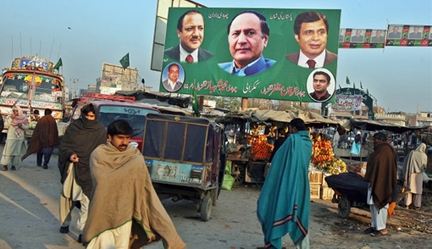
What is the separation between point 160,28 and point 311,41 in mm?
6938

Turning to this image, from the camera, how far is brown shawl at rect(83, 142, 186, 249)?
320cm

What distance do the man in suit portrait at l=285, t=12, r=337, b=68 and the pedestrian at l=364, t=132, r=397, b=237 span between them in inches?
399

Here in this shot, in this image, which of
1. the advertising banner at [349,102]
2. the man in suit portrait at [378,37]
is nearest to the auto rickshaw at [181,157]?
the man in suit portrait at [378,37]

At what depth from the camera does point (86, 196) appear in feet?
16.8

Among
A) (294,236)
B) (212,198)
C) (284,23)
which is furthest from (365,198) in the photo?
(284,23)

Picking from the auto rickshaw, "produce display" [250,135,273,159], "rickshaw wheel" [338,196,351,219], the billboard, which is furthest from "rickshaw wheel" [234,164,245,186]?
the billboard

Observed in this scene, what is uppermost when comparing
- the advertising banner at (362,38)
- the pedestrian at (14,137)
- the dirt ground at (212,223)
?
the advertising banner at (362,38)

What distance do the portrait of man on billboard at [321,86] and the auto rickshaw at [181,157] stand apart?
1053cm

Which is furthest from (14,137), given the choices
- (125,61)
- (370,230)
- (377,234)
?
(125,61)

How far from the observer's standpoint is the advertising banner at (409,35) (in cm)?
1986

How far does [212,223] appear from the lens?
7.44 meters

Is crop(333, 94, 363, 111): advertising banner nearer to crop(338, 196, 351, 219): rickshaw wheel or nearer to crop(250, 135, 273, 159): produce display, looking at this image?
crop(250, 135, 273, 159): produce display

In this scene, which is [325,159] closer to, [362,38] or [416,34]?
[362,38]

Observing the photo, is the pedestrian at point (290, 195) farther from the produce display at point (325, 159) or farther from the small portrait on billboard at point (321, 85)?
the small portrait on billboard at point (321, 85)
